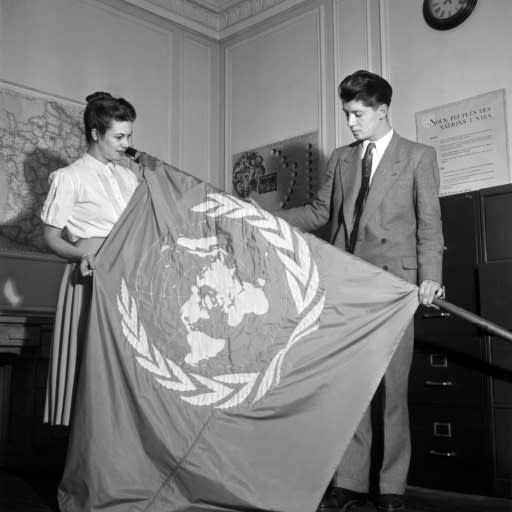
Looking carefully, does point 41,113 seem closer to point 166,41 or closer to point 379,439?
point 166,41

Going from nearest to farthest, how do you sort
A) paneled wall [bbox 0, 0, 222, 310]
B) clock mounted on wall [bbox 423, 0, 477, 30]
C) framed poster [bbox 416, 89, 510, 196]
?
1. framed poster [bbox 416, 89, 510, 196]
2. clock mounted on wall [bbox 423, 0, 477, 30]
3. paneled wall [bbox 0, 0, 222, 310]

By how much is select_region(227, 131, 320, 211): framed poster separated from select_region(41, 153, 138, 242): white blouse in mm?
2057

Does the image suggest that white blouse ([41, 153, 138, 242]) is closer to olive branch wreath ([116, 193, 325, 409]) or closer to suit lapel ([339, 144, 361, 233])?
olive branch wreath ([116, 193, 325, 409])

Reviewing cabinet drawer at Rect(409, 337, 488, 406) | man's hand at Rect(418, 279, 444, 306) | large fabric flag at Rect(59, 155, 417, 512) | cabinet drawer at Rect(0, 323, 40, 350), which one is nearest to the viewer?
large fabric flag at Rect(59, 155, 417, 512)

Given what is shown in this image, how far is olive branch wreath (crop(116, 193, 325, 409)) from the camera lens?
2.44m

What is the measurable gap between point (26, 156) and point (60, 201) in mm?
1715

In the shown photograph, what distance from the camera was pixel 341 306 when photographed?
2.46m

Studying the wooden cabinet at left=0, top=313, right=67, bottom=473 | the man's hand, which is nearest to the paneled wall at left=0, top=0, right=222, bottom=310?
the wooden cabinet at left=0, top=313, right=67, bottom=473

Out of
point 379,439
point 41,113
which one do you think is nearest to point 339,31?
point 41,113

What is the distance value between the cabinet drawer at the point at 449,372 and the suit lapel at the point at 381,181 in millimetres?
831

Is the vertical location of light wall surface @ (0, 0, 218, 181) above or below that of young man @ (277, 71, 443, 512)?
above

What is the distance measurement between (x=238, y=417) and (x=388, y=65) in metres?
2.72

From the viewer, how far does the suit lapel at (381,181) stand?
277 centimetres

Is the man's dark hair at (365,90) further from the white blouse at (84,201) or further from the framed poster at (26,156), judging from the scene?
the framed poster at (26,156)
